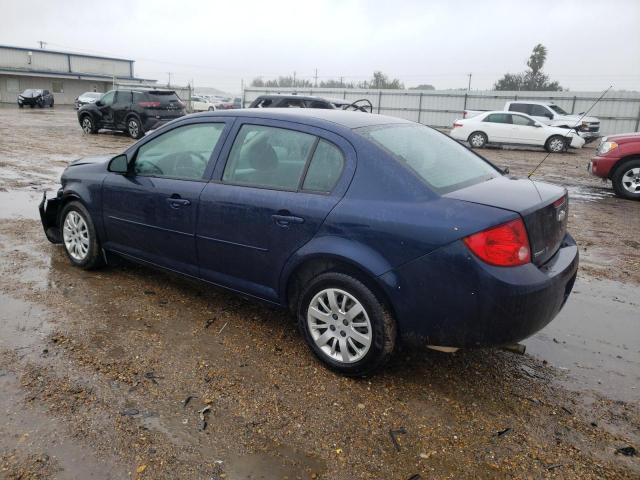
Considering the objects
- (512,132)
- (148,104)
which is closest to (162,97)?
(148,104)

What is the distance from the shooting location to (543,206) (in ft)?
9.91

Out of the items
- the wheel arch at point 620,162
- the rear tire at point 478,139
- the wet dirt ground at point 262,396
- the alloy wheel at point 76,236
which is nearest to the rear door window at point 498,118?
the rear tire at point 478,139

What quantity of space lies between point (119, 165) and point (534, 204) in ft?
10.7

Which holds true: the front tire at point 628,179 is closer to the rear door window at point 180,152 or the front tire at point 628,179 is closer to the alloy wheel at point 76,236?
the rear door window at point 180,152

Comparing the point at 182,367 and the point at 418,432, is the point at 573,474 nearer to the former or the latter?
the point at 418,432

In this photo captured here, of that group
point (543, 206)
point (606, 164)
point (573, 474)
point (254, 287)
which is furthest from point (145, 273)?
point (606, 164)

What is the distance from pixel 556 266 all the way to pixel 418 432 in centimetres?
128

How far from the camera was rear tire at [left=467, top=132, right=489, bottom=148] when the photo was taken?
1912 centimetres

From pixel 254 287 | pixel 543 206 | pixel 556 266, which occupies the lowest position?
pixel 254 287

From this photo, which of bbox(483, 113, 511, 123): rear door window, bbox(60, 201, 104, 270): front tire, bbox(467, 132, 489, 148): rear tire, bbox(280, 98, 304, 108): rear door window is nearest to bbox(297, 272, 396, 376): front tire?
bbox(60, 201, 104, 270): front tire

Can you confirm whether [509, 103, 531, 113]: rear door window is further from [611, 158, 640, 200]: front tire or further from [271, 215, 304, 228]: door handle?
[271, 215, 304, 228]: door handle

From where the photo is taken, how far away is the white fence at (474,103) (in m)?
25.9

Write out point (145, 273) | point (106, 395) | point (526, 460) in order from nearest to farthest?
point (526, 460)
point (106, 395)
point (145, 273)

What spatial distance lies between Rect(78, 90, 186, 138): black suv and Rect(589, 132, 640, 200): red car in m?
13.4
